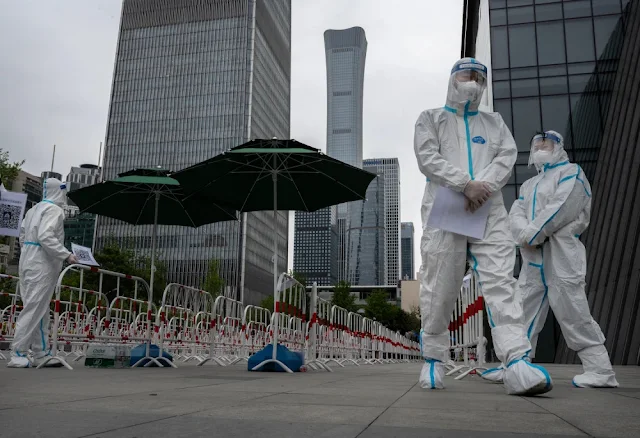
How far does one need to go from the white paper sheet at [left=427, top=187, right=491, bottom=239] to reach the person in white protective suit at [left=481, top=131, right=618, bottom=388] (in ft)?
4.39

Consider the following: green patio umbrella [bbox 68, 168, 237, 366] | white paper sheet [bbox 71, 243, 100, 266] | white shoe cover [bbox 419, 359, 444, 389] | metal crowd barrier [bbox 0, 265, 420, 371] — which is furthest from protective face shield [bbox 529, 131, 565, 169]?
white paper sheet [bbox 71, 243, 100, 266]

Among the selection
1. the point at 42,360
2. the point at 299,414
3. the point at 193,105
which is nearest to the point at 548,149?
the point at 299,414

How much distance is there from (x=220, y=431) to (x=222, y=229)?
86909 millimetres

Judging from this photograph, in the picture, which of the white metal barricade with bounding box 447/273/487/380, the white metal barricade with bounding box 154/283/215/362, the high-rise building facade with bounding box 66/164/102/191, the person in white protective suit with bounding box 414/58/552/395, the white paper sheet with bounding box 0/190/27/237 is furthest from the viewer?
the high-rise building facade with bounding box 66/164/102/191

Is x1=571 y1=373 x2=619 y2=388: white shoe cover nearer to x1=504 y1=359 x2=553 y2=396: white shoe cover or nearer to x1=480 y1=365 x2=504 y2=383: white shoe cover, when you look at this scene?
x1=480 y1=365 x2=504 y2=383: white shoe cover

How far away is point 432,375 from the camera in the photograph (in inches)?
178

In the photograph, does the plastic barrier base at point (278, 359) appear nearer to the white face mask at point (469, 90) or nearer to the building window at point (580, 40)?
the white face mask at point (469, 90)

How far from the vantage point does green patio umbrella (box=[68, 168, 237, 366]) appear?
355 inches

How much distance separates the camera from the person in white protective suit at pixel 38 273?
745 centimetres

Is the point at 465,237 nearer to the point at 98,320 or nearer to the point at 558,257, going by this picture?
the point at 558,257

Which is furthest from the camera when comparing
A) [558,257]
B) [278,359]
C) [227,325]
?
[227,325]

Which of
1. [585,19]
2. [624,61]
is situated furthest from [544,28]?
[624,61]

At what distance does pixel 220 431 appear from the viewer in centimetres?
212

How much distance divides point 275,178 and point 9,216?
11.5 feet
